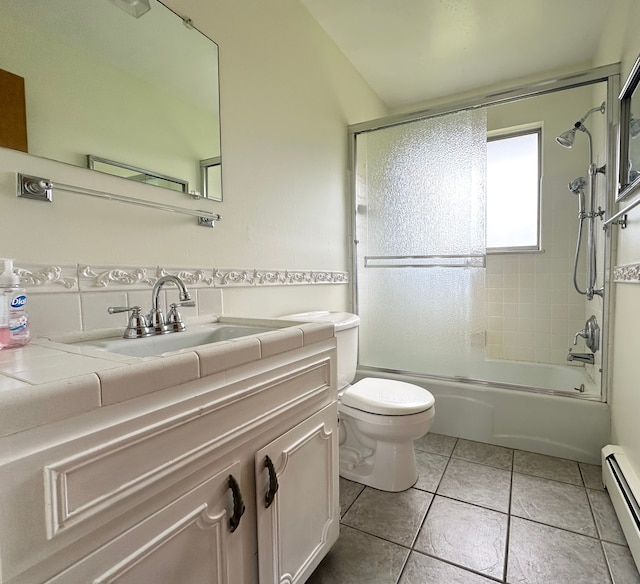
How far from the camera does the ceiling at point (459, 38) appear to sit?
189 cm

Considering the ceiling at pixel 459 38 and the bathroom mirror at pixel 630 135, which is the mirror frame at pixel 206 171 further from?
the bathroom mirror at pixel 630 135

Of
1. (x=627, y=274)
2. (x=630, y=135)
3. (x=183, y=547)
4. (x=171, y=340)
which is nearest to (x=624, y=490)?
(x=627, y=274)

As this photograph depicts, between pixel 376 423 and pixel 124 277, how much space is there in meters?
1.14

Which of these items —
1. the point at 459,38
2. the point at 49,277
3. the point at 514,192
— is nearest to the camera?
the point at 49,277

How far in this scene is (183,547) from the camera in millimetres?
608

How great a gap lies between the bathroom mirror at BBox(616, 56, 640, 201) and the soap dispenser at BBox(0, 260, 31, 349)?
1.94 m

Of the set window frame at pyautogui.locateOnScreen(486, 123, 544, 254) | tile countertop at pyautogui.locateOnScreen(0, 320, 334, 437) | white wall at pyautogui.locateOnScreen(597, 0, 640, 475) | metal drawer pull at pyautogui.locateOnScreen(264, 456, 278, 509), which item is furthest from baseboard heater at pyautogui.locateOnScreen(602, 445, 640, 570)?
window frame at pyautogui.locateOnScreen(486, 123, 544, 254)

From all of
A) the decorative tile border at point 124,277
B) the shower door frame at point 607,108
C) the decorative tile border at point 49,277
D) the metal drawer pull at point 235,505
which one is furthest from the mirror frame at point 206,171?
the shower door frame at point 607,108

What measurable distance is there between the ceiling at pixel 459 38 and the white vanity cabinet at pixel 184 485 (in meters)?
1.97

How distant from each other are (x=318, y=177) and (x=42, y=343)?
164cm

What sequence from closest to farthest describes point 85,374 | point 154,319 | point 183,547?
point 85,374 < point 183,547 < point 154,319

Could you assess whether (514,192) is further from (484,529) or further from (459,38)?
(484,529)

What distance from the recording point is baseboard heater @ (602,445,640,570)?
3.81 feet

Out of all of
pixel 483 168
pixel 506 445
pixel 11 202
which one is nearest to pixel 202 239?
pixel 11 202
